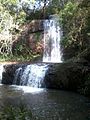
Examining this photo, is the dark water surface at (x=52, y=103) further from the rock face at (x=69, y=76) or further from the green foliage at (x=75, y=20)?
the green foliage at (x=75, y=20)

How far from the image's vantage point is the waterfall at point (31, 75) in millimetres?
18984

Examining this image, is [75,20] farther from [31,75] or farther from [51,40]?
[51,40]

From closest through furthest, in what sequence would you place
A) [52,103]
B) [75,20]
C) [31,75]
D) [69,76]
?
[52,103] → [69,76] → [75,20] → [31,75]

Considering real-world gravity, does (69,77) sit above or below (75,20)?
below

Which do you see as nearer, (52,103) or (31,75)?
(52,103)

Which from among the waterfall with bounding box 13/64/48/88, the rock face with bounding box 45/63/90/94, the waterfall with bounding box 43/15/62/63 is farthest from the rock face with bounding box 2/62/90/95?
the waterfall with bounding box 43/15/62/63

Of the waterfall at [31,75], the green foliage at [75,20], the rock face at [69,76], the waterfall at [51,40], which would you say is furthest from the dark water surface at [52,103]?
the waterfall at [51,40]

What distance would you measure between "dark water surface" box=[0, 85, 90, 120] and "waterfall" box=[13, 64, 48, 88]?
90.1 inches

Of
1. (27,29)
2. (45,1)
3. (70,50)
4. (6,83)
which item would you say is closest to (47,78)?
(6,83)

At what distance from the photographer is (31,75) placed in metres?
19.5

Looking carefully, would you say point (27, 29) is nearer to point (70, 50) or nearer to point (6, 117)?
point (70, 50)

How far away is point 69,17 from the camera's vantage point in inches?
720

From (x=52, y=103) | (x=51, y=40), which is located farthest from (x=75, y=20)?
(x=51, y=40)

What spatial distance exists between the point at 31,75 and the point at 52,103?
6.25 m
